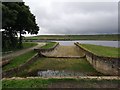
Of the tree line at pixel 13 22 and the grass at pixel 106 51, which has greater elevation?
the tree line at pixel 13 22

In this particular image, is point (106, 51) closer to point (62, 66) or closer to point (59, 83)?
point (62, 66)

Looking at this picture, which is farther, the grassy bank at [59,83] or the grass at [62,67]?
the grass at [62,67]

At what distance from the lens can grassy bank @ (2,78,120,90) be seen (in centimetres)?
1312

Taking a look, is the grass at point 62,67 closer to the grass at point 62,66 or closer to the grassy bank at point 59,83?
the grass at point 62,66

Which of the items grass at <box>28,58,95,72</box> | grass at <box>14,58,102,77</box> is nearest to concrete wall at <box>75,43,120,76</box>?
grass at <box>14,58,102,77</box>

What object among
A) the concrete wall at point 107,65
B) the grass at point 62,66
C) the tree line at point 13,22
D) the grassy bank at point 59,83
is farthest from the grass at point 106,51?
the tree line at point 13,22

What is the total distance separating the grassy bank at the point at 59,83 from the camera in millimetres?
13117

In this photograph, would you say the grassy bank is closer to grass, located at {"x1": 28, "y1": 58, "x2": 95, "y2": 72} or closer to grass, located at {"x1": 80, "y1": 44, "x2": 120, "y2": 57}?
grass, located at {"x1": 28, "y1": 58, "x2": 95, "y2": 72}

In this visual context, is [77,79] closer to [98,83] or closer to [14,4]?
[98,83]

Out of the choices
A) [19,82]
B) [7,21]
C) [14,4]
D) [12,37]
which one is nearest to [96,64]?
[19,82]

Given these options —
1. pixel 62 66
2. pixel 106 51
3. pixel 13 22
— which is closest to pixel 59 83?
pixel 62 66

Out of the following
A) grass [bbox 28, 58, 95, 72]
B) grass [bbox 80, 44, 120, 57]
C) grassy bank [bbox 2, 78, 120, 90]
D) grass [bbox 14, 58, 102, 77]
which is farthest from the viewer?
grass [bbox 80, 44, 120, 57]

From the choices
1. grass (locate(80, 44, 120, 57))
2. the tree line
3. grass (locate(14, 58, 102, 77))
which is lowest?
grass (locate(14, 58, 102, 77))

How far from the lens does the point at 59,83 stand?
1352 centimetres
